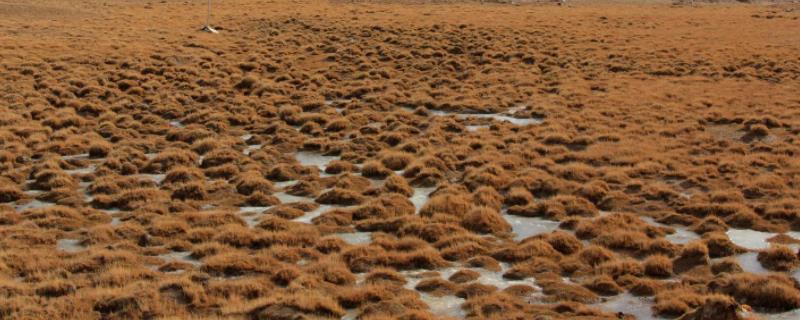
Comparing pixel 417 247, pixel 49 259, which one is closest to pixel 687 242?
pixel 417 247

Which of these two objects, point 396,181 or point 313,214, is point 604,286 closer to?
point 313,214

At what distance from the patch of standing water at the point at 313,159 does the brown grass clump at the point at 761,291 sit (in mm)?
13785

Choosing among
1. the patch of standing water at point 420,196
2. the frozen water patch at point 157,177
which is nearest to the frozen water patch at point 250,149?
the frozen water patch at point 157,177

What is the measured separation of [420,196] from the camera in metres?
21.8

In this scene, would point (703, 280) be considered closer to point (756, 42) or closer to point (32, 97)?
point (32, 97)

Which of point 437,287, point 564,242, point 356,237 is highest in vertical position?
point 564,242

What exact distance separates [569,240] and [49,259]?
1066 centimetres

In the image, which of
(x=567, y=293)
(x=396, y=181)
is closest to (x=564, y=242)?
(x=567, y=293)

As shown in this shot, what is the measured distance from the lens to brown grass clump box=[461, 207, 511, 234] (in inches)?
729

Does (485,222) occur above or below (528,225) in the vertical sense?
above

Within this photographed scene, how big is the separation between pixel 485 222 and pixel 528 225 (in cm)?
115

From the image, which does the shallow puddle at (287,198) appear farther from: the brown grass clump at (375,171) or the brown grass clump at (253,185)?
the brown grass clump at (375,171)

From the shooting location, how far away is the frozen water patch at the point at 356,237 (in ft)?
58.0

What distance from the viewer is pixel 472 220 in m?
18.8
